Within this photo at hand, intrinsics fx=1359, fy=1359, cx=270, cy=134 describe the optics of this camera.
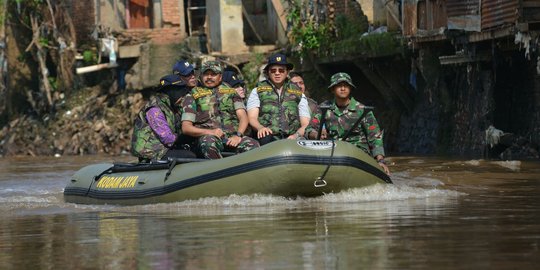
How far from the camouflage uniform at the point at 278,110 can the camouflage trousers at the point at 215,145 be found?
1.56 feet

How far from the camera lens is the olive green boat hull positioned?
13.3m

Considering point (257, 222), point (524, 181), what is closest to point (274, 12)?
point (524, 181)

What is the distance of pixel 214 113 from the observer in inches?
587

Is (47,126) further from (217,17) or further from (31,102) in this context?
(217,17)

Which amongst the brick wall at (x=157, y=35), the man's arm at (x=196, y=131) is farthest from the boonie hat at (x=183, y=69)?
the brick wall at (x=157, y=35)

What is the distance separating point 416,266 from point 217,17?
24032mm

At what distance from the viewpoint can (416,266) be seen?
27.1ft

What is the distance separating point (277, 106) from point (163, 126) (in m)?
1.29

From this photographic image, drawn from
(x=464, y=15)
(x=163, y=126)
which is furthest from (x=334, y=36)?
(x=163, y=126)

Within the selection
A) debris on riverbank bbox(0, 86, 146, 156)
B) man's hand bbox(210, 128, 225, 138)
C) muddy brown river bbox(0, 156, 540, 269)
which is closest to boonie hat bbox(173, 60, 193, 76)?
man's hand bbox(210, 128, 225, 138)

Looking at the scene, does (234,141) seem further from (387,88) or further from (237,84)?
(387,88)

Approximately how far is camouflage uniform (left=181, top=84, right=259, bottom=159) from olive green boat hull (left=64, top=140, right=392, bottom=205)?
469mm

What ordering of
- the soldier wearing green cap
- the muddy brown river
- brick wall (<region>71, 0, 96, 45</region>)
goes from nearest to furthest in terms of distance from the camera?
the muddy brown river < the soldier wearing green cap < brick wall (<region>71, 0, 96, 45</region>)

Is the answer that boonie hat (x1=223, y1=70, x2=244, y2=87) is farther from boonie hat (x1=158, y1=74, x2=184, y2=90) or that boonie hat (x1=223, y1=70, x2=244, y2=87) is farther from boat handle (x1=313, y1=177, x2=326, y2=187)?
boat handle (x1=313, y1=177, x2=326, y2=187)
